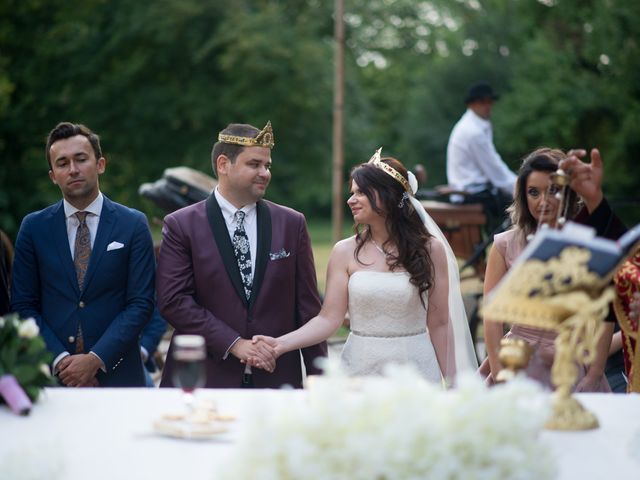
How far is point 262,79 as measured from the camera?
106 ft

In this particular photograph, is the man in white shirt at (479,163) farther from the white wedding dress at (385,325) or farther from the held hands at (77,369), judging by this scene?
the held hands at (77,369)

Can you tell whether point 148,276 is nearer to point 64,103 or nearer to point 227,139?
point 227,139

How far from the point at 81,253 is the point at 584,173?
8.80 ft

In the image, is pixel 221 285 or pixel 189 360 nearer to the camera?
pixel 189 360

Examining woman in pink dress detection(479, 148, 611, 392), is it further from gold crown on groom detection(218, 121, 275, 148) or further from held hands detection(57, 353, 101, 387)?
held hands detection(57, 353, 101, 387)

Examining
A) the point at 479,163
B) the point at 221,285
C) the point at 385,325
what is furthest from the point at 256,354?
the point at 479,163

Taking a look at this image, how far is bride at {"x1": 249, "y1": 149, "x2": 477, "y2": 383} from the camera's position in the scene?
5.06 meters

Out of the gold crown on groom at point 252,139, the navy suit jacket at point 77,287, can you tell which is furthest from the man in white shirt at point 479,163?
the navy suit jacket at point 77,287

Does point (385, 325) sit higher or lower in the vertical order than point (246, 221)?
lower

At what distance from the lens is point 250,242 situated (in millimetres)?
5102

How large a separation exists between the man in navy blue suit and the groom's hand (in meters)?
0.59

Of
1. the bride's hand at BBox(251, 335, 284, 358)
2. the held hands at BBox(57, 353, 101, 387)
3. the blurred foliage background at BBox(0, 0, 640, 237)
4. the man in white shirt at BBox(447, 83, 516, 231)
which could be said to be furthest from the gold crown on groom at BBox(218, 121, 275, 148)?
the blurred foliage background at BBox(0, 0, 640, 237)

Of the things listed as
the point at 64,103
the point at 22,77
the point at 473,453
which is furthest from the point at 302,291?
the point at 64,103

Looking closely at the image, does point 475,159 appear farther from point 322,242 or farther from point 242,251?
point 322,242
